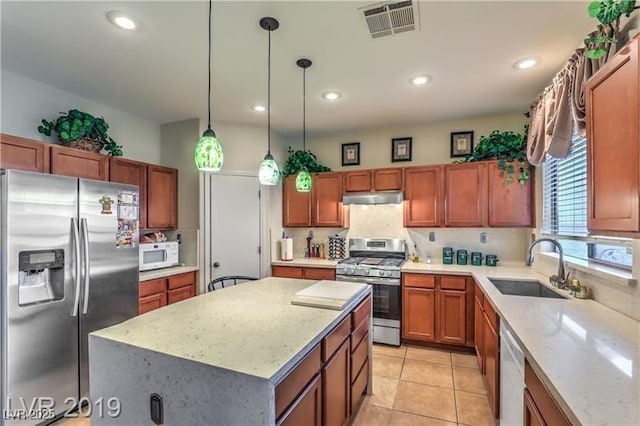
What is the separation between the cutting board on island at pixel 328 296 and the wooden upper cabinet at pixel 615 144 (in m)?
1.37

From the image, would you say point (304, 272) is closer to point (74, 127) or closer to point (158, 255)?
point (158, 255)

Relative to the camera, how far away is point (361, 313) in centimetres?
230

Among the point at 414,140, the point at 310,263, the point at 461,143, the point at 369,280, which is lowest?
the point at 369,280

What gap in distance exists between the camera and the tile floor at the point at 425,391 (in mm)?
2282

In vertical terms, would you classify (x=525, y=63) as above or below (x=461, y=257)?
above

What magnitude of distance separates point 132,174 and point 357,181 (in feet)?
8.78

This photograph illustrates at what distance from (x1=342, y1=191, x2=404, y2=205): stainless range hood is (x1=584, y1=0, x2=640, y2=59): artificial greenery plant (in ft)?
7.56

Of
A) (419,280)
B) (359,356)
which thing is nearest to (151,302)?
(359,356)

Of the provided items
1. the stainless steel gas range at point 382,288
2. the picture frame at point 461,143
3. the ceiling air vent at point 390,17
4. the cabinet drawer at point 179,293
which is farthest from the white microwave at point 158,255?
the picture frame at point 461,143

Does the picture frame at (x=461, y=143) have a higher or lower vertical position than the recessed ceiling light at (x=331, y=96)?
lower

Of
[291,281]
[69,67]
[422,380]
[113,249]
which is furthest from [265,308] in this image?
[69,67]

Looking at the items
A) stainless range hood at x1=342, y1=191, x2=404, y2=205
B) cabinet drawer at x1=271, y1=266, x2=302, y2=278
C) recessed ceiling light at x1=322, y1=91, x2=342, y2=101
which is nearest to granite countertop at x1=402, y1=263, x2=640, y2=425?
stainless range hood at x1=342, y1=191, x2=404, y2=205

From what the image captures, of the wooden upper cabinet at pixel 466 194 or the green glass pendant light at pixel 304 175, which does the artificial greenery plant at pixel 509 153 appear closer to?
the wooden upper cabinet at pixel 466 194

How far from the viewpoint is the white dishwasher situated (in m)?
1.54
